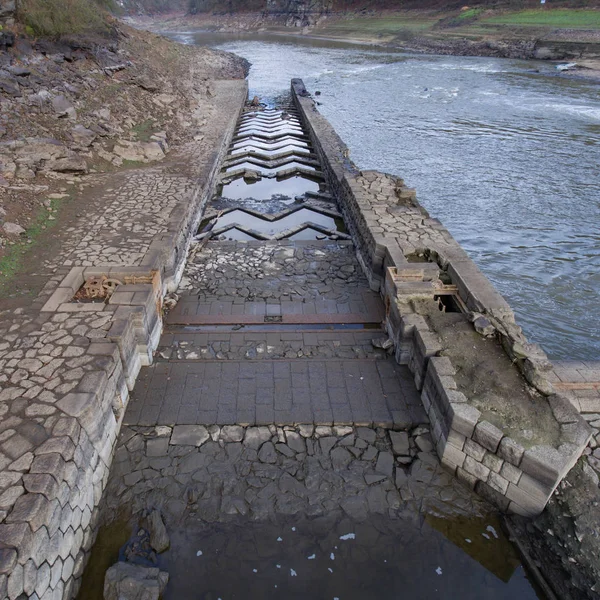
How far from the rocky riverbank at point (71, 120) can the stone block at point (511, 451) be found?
6975mm

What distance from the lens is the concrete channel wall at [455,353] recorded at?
4320 millimetres

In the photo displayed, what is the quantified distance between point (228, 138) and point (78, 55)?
590cm

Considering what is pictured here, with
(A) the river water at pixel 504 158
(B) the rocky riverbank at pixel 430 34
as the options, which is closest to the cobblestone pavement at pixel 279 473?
(A) the river water at pixel 504 158

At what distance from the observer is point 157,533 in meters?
4.31

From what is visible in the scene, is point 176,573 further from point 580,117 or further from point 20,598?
point 580,117

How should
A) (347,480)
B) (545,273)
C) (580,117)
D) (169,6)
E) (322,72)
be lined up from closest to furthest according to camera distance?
(347,480) < (545,273) < (580,117) < (322,72) < (169,6)

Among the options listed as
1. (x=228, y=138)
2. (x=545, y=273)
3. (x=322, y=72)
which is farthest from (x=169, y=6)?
(x=545, y=273)

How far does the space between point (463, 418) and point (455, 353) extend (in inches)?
41.1

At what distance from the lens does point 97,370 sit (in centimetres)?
497

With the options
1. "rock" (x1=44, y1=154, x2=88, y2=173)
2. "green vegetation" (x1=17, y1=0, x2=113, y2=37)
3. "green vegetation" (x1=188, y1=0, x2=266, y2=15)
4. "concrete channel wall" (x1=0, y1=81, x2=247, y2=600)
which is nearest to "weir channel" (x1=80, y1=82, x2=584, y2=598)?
"concrete channel wall" (x1=0, y1=81, x2=247, y2=600)

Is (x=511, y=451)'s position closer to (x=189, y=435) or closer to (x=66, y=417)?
(x=189, y=435)

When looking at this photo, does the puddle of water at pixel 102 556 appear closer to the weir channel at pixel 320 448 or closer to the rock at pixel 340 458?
the weir channel at pixel 320 448

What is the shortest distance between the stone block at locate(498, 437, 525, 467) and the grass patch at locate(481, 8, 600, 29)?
1763 inches

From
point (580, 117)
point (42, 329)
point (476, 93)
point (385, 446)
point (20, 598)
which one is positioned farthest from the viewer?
point (476, 93)
